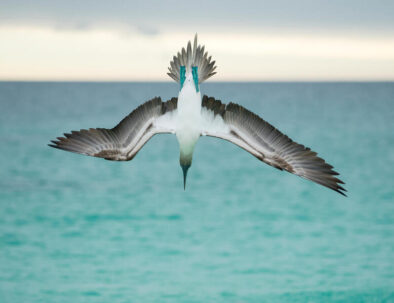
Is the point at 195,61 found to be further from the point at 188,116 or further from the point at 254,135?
the point at 254,135

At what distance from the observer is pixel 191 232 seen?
37719mm

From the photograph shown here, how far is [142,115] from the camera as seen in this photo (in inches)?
459

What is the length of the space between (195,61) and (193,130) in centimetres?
101

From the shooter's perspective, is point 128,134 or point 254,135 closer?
point 254,135

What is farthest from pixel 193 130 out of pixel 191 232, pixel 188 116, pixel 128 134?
pixel 191 232

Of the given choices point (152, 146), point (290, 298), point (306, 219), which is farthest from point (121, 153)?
point (152, 146)

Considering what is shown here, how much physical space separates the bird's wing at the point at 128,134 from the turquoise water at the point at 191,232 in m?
17.3

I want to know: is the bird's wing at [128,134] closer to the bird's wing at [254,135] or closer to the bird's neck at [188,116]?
the bird's neck at [188,116]

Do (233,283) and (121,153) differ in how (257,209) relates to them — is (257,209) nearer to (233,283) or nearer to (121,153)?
(233,283)

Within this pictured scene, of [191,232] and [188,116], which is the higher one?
[188,116]

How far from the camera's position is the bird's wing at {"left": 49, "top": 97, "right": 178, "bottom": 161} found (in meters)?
11.4

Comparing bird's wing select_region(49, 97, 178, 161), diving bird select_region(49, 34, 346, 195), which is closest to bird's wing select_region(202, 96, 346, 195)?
diving bird select_region(49, 34, 346, 195)


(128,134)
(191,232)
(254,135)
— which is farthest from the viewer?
(191,232)

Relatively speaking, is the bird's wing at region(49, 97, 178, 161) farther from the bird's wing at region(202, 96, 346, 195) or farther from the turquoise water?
the turquoise water
